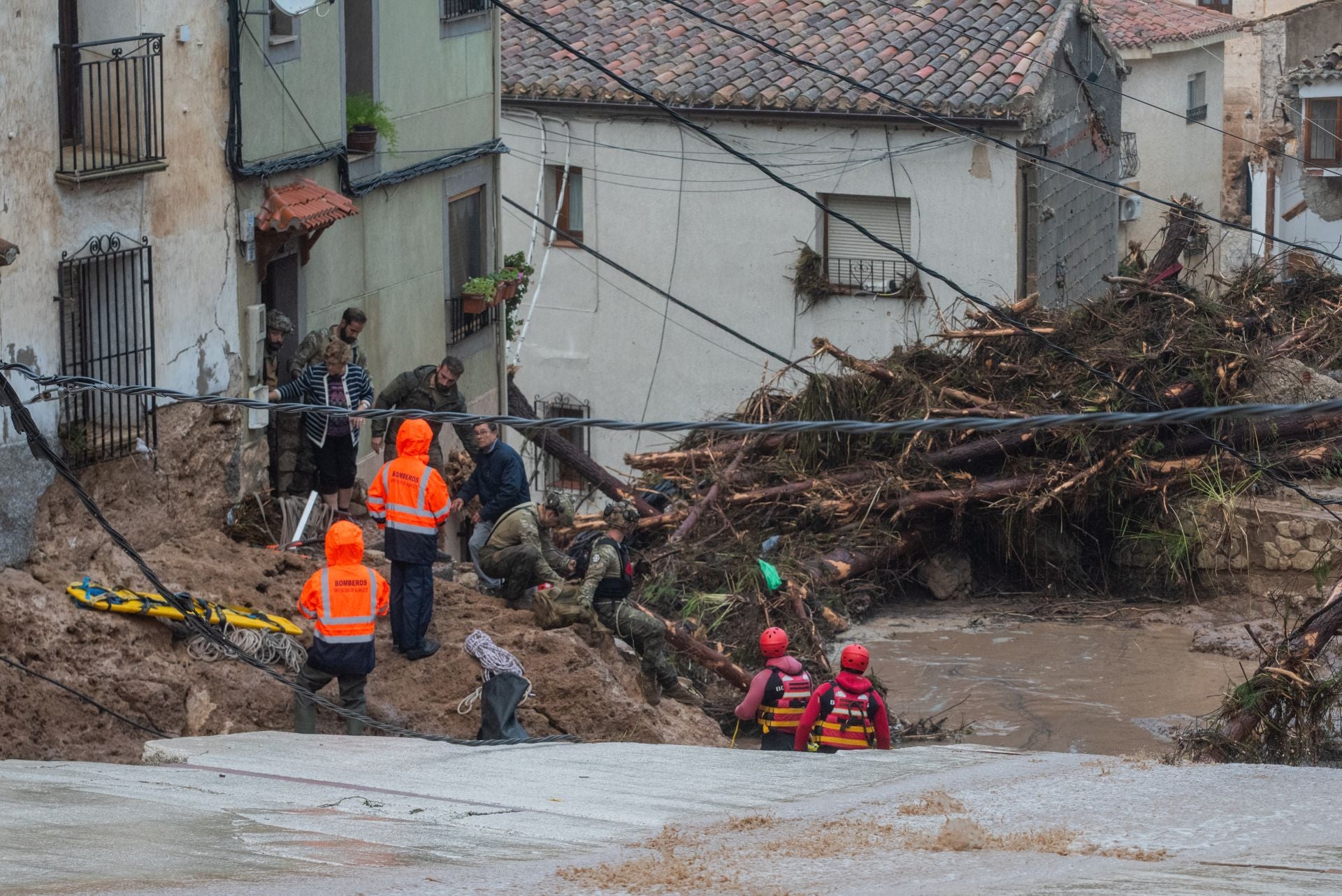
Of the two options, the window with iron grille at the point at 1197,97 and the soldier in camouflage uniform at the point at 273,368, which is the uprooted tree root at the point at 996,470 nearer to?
the soldier in camouflage uniform at the point at 273,368

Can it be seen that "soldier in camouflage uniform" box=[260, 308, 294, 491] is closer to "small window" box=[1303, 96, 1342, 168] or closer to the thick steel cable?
the thick steel cable

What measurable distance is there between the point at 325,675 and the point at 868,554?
6.94 meters

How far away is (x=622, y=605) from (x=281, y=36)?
5191 millimetres

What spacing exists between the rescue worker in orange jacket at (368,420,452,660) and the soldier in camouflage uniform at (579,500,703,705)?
1.07 metres

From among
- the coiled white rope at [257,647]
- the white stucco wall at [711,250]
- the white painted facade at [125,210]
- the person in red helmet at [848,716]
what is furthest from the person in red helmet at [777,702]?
the white stucco wall at [711,250]

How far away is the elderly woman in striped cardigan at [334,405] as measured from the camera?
12258mm

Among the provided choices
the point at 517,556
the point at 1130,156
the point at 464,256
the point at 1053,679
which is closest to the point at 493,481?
A: the point at 517,556

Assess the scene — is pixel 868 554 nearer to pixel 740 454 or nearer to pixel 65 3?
pixel 740 454

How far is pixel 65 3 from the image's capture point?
35.4ft

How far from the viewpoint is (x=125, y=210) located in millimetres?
11023

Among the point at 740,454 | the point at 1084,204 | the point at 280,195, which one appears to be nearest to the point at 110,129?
the point at 280,195

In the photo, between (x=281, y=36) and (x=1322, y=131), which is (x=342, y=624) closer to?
(x=281, y=36)

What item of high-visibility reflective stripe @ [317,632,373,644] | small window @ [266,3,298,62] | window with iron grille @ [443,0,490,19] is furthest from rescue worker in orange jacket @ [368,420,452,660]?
window with iron grille @ [443,0,490,19]

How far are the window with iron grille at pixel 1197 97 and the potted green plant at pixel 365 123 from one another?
2191cm
